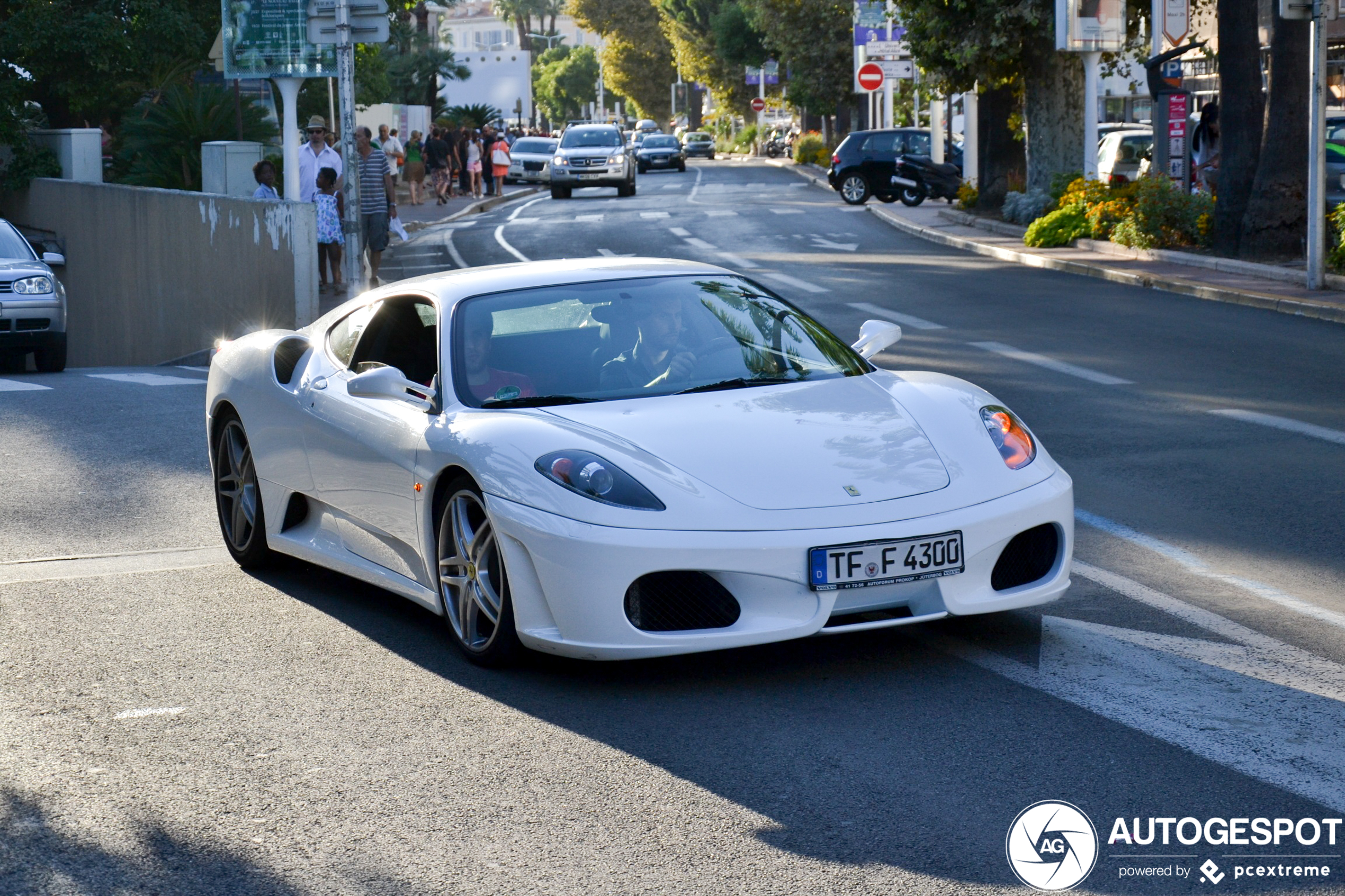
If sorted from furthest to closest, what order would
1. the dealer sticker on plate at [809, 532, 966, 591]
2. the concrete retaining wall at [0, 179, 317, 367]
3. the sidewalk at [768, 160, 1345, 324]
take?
1. the concrete retaining wall at [0, 179, 317, 367]
2. the sidewalk at [768, 160, 1345, 324]
3. the dealer sticker on plate at [809, 532, 966, 591]

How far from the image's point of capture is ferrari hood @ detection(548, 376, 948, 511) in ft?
17.1

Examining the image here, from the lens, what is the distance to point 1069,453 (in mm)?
9602

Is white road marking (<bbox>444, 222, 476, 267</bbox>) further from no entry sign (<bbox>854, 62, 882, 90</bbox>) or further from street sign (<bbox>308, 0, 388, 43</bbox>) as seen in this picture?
no entry sign (<bbox>854, 62, 882, 90</bbox>)

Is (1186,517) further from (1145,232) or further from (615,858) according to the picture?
(1145,232)

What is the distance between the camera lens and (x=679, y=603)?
5.14 meters

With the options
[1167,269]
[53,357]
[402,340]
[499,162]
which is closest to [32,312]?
[53,357]

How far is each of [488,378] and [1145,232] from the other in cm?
1813

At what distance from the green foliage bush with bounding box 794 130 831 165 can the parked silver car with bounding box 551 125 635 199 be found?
19006mm

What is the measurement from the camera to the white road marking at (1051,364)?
12.4m

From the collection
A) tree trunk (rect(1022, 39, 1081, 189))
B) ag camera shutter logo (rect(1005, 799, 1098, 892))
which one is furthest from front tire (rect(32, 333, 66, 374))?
tree trunk (rect(1022, 39, 1081, 189))

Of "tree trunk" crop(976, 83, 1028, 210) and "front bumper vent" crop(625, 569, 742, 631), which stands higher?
"tree trunk" crop(976, 83, 1028, 210)

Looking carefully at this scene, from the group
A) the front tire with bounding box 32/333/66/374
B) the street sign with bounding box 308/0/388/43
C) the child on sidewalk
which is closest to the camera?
the street sign with bounding box 308/0/388/43

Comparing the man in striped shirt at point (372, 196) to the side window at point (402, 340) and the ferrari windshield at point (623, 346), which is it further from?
the ferrari windshield at point (623, 346)

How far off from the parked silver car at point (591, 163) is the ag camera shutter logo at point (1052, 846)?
136ft
